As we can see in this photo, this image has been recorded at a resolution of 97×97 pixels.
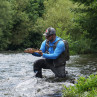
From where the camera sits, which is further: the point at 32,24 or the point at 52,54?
the point at 32,24

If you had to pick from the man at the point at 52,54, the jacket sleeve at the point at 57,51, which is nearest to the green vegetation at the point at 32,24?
the man at the point at 52,54

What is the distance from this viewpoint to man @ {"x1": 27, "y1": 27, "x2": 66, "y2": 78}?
27.5ft

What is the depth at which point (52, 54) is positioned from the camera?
8352mm

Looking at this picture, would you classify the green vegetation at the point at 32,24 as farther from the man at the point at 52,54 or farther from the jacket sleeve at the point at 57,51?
the jacket sleeve at the point at 57,51

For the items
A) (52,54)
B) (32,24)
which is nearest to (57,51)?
(52,54)

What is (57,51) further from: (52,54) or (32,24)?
(32,24)

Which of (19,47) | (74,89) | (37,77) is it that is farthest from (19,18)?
(74,89)

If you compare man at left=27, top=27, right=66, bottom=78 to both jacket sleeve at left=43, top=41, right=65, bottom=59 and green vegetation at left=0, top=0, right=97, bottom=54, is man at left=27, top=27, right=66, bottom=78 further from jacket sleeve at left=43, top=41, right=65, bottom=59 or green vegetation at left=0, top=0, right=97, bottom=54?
green vegetation at left=0, top=0, right=97, bottom=54

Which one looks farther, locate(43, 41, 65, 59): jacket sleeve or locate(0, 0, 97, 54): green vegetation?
locate(0, 0, 97, 54): green vegetation

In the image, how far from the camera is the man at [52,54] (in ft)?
27.5

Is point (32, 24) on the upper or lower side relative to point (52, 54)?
lower

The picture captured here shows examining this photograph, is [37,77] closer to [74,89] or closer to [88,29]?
[74,89]

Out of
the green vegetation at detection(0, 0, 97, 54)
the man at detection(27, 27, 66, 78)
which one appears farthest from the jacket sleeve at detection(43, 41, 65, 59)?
the green vegetation at detection(0, 0, 97, 54)

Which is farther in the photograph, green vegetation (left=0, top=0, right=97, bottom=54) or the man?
green vegetation (left=0, top=0, right=97, bottom=54)
